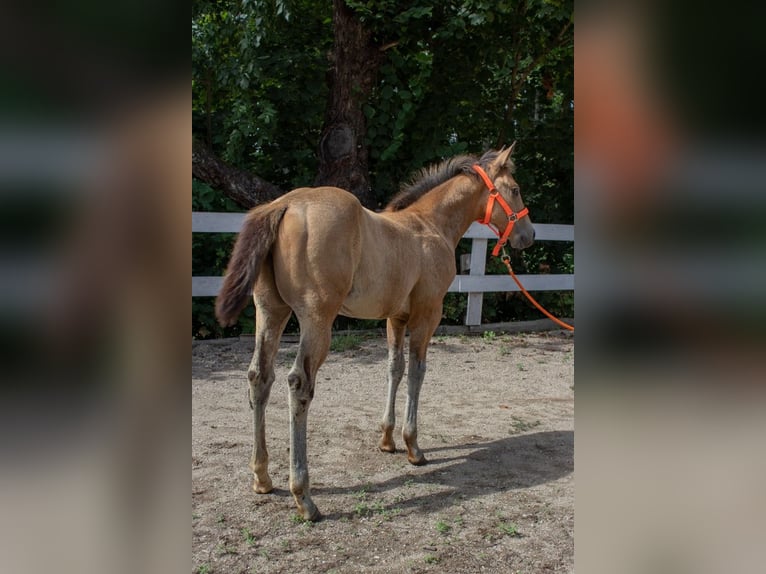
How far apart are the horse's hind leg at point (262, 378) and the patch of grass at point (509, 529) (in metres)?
1.35

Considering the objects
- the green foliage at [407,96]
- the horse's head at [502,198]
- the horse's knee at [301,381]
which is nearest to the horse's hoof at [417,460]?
the horse's knee at [301,381]

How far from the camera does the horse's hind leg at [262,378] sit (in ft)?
10.5

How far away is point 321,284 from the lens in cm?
296

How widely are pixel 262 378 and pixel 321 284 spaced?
0.72 m

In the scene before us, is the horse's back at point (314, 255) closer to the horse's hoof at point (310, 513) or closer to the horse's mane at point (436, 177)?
the horse's hoof at point (310, 513)

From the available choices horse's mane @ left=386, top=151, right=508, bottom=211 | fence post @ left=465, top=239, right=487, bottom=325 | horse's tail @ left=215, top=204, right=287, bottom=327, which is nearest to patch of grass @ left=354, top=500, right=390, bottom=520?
horse's tail @ left=215, top=204, right=287, bottom=327

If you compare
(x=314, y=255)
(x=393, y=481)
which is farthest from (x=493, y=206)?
(x=393, y=481)

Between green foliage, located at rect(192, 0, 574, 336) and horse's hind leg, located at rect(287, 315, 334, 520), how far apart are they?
Answer: 4.69 metres

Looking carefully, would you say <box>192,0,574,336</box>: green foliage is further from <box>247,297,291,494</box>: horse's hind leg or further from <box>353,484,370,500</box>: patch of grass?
<box>353,484,370,500</box>: patch of grass
